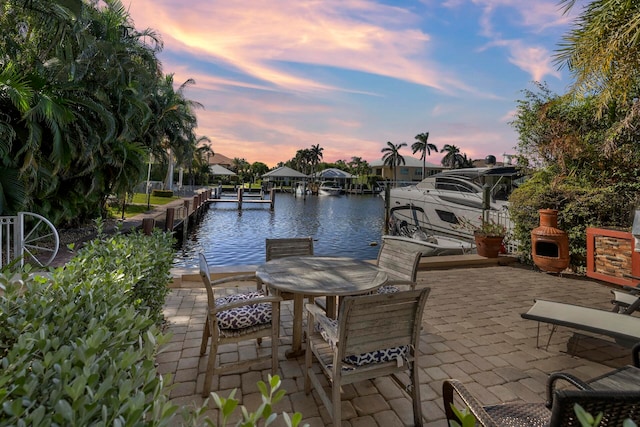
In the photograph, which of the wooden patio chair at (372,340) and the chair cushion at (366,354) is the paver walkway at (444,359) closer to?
the wooden patio chair at (372,340)

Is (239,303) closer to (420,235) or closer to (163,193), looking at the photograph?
(420,235)

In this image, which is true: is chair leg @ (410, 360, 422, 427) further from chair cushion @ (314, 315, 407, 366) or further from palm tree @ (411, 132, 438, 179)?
palm tree @ (411, 132, 438, 179)

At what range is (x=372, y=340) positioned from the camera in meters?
1.90

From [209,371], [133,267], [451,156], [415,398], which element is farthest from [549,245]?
[451,156]

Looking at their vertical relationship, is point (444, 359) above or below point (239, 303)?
below

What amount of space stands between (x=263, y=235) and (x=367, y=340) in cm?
1346

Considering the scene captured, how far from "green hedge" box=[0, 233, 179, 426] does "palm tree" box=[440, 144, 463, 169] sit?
55.8 m

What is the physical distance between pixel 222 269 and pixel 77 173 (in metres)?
6.27

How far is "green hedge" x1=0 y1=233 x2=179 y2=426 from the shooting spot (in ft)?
2.57

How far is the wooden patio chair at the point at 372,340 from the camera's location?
1.81 meters

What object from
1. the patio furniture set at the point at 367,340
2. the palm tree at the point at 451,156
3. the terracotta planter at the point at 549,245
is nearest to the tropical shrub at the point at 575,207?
the terracotta planter at the point at 549,245

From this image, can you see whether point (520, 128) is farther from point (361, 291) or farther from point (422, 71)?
point (361, 291)

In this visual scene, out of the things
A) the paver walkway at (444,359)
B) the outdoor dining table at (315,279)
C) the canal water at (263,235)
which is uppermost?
the outdoor dining table at (315,279)

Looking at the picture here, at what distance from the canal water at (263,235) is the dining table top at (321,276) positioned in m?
6.17
